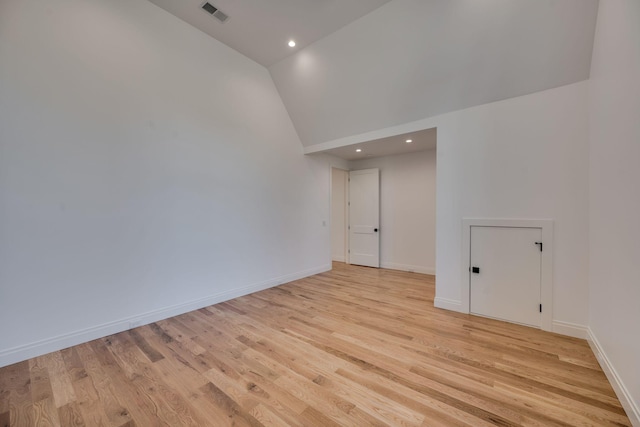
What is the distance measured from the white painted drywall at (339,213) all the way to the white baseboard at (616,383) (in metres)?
4.66

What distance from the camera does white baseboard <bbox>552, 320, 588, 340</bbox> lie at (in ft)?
8.41

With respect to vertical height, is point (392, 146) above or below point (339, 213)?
above

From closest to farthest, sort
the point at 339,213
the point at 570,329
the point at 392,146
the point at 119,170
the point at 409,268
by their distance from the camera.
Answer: the point at 570,329
the point at 119,170
the point at 392,146
the point at 409,268
the point at 339,213

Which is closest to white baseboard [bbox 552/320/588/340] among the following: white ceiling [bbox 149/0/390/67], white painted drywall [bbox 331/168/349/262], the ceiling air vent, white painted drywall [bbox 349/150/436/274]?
white painted drywall [bbox 349/150/436/274]

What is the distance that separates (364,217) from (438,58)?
3632mm

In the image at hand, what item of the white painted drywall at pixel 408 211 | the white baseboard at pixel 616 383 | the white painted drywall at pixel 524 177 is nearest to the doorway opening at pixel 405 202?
the white painted drywall at pixel 408 211

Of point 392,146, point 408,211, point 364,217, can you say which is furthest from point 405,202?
point 392,146

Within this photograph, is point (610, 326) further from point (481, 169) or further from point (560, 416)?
point (481, 169)

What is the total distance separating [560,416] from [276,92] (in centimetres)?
512

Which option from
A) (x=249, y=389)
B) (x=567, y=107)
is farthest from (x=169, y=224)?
(x=567, y=107)

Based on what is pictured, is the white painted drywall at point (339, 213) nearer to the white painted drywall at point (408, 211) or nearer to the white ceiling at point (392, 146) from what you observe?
the white ceiling at point (392, 146)

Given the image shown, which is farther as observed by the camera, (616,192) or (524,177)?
(524,177)

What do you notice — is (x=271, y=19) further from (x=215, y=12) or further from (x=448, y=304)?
(x=448, y=304)

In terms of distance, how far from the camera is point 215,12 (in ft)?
10.0
